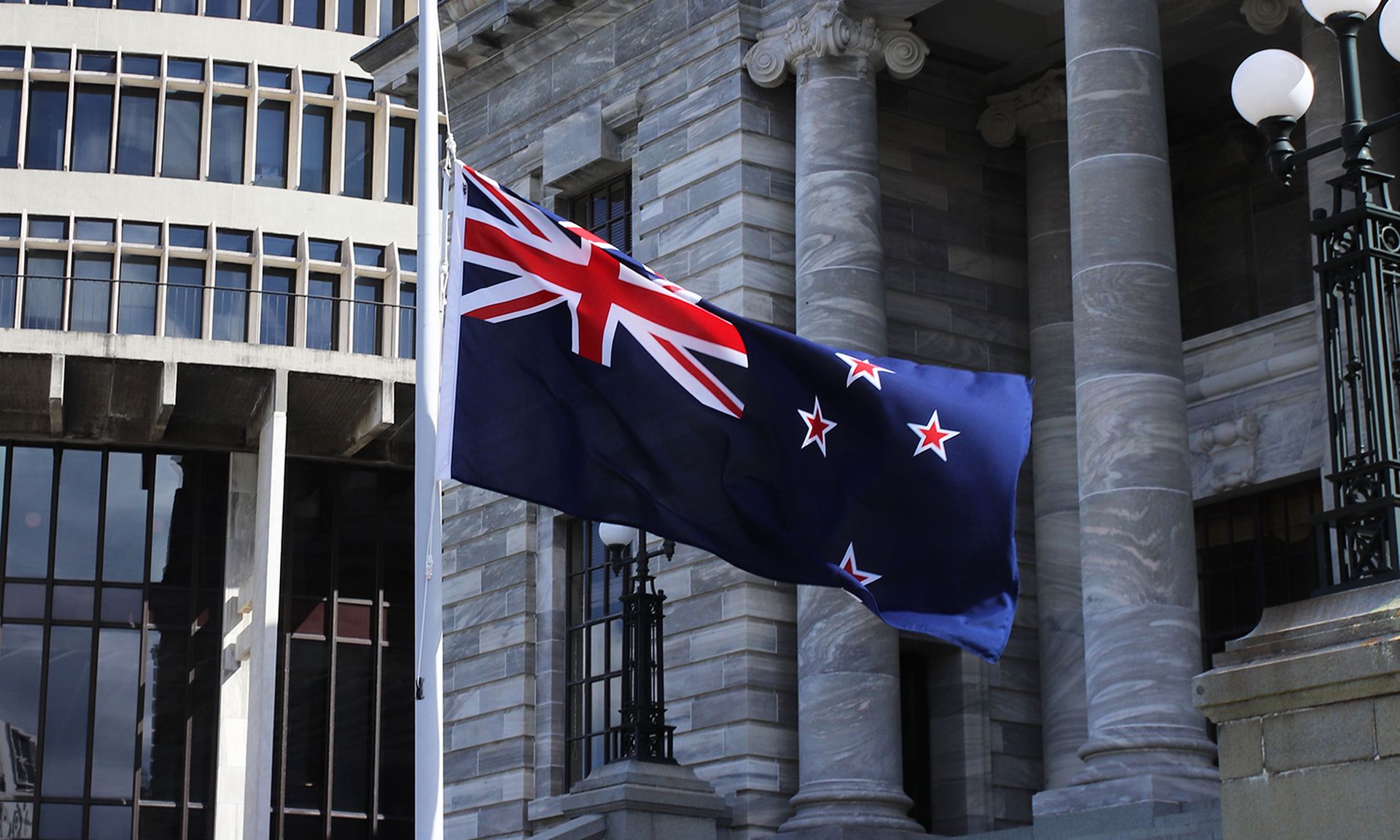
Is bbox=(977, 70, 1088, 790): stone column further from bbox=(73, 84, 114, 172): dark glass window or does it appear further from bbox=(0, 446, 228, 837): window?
bbox=(73, 84, 114, 172): dark glass window

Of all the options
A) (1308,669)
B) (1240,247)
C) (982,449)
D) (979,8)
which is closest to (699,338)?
(982,449)

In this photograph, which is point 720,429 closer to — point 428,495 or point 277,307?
point 428,495

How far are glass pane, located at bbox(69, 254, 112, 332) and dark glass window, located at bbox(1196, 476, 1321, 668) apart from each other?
25462 mm

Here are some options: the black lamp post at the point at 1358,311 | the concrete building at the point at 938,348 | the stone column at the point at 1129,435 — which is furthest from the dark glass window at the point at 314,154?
the black lamp post at the point at 1358,311

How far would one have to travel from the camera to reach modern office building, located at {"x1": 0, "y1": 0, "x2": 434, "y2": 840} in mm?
42094

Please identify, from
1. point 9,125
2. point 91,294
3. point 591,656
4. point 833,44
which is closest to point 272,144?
point 91,294

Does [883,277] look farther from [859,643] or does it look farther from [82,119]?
[82,119]

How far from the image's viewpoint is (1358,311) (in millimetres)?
11281

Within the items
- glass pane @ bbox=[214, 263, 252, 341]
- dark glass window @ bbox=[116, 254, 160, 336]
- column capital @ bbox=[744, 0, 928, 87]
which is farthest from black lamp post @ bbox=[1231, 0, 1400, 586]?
dark glass window @ bbox=[116, 254, 160, 336]

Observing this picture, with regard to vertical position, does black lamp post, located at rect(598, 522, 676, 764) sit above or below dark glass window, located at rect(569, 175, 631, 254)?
below

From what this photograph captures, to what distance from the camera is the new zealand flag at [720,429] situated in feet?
44.9

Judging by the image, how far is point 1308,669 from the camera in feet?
33.3

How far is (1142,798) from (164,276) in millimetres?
29504

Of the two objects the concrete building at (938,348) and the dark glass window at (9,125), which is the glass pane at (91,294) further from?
the concrete building at (938,348)
